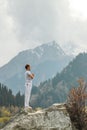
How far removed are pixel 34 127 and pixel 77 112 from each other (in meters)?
2.60

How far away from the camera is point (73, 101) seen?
2203 centimetres

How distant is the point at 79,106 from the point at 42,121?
2.23m

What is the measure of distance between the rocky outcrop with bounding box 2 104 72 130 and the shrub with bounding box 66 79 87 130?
0.57m

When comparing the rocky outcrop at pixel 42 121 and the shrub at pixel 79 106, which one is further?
the shrub at pixel 79 106

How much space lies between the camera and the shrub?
71.5 feet

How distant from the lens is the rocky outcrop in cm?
2120

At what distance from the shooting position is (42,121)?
2141 centimetres

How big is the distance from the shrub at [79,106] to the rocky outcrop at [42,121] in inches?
22.3

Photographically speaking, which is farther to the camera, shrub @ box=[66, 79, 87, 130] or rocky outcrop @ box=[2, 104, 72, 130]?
shrub @ box=[66, 79, 87, 130]

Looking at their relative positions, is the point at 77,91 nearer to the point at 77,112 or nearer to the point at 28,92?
the point at 77,112

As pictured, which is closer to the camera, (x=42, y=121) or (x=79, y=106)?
(x=42, y=121)

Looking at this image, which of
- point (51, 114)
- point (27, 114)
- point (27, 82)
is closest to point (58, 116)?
point (51, 114)

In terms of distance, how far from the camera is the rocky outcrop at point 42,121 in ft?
69.6

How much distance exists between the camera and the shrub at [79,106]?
21.8 m
